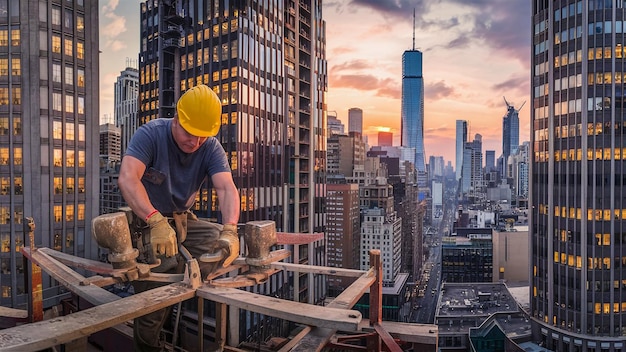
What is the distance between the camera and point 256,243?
18.6ft

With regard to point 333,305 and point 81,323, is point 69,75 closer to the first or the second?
point 81,323

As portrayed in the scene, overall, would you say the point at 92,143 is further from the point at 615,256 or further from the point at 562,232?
the point at 615,256

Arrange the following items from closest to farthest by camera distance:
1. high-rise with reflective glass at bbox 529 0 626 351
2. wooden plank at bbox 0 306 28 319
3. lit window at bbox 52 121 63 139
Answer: wooden plank at bbox 0 306 28 319 → lit window at bbox 52 121 63 139 → high-rise with reflective glass at bbox 529 0 626 351

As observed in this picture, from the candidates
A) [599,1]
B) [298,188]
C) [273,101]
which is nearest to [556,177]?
[599,1]

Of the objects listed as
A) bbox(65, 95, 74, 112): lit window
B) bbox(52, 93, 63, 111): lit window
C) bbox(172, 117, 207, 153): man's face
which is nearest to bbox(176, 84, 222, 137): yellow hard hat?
bbox(172, 117, 207, 153): man's face

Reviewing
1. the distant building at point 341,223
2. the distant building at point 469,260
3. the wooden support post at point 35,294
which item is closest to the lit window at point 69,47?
the wooden support post at point 35,294

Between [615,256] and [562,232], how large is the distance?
6.80 metres

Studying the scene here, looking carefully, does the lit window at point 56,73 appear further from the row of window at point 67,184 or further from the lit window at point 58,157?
the row of window at point 67,184

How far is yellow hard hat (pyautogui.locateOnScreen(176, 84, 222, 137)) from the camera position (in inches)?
233

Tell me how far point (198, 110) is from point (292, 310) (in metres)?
3.23

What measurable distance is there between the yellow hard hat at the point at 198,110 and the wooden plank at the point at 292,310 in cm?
233

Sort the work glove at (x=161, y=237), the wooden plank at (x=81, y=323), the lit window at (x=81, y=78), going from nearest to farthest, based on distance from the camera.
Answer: the wooden plank at (x=81, y=323)
the work glove at (x=161, y=237)
the lit window at (x=81, y=78)

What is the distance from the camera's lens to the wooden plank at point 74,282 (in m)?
4.71

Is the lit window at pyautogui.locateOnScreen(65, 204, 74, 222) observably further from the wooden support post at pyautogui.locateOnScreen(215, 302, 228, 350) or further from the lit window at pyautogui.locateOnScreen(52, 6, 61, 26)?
the wooden support post at pyautogui.locateOnScreen(215, 302, 228, 350)
